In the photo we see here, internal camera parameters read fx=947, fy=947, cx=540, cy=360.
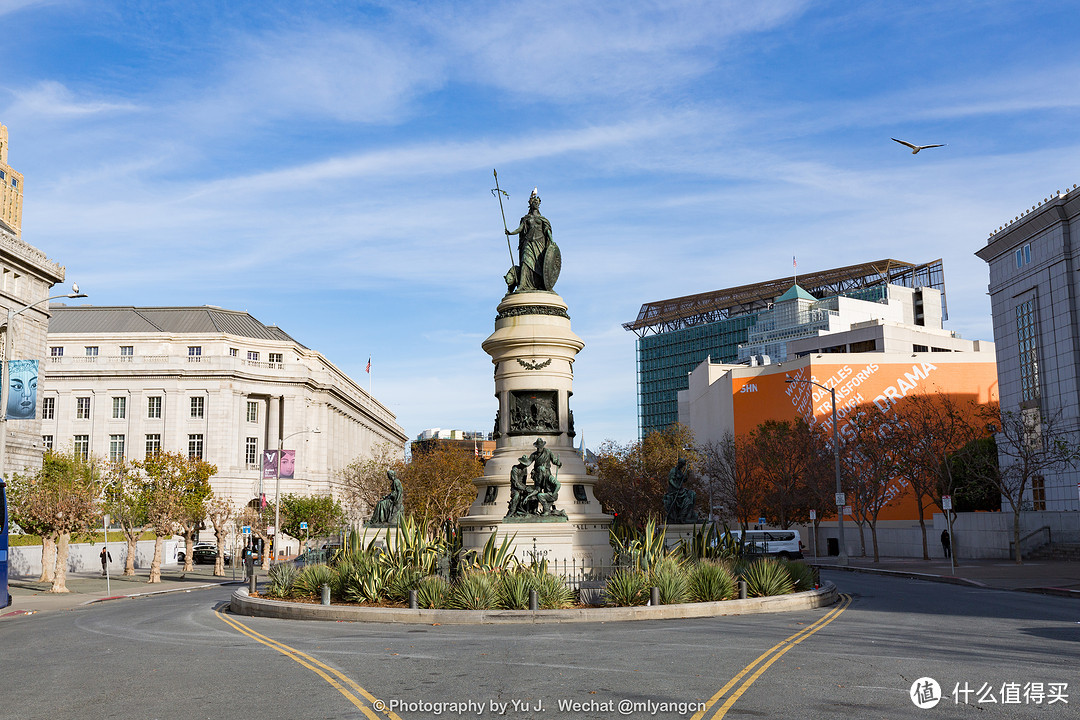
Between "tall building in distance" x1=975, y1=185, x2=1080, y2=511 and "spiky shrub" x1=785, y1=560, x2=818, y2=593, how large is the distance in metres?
31.7

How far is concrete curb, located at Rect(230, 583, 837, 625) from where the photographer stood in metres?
18.6

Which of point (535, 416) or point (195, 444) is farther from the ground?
point (195, 444)

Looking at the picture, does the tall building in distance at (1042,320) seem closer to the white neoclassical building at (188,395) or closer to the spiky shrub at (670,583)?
the spiky shrub at (670,583)

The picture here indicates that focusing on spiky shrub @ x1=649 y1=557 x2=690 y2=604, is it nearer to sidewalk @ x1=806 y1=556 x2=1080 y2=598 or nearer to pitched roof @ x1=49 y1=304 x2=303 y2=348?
sidewalk @ x1=806 y1=556 x2=1080 y2=598

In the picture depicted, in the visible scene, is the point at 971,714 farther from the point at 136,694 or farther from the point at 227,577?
the point at 227,577

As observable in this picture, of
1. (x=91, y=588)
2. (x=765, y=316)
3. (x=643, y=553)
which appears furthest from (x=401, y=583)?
(x=765, y=316)

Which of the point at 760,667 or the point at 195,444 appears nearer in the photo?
the point at 760,667

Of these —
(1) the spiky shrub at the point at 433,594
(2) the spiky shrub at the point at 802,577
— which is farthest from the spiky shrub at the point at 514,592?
(2) the spiky shrub at the point at 802,577

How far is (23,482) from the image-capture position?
4738 cm

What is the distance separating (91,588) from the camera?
135 feet

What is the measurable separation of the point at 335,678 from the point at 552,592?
8.62 m

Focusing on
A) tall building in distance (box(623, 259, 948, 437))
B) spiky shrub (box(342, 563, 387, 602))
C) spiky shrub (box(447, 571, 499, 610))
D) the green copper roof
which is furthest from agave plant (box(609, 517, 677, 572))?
the green copper roof

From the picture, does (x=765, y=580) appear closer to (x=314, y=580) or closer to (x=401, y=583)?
(x=401, y=583)

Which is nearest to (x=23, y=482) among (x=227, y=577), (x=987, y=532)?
(x=227, y=577)
